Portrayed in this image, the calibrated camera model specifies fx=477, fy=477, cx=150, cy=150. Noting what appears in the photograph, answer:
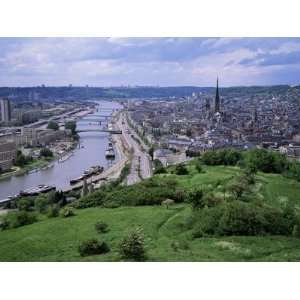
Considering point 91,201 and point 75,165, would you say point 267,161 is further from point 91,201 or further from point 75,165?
point 75,165

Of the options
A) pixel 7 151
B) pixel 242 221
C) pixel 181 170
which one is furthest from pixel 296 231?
pixel 7 151

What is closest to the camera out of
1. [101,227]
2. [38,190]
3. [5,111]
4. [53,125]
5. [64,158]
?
[101,227]

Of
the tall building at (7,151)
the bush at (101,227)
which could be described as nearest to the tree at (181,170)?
the bush at (101,227)

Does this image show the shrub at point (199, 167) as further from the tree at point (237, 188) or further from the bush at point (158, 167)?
the tree at point (237, 188)

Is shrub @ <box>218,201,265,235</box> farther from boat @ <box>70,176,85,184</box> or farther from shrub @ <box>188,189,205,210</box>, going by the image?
boat @ <box>70,176,85,184</box>
